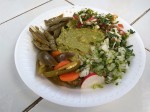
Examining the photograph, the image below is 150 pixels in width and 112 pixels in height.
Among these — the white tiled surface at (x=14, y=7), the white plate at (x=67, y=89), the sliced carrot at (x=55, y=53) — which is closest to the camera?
the white plate at (x=67, y=89)

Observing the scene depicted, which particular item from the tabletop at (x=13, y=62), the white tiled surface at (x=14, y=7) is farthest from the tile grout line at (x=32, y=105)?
the white tiled surface at (x=14, y=7)

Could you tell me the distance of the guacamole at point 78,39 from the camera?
846 millimetres

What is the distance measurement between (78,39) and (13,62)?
0.28 m

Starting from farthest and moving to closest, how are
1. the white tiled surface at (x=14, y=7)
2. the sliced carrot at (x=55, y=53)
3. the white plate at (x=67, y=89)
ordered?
the white tiled surface at (x=14, y=7) → the sliced carrot at (x=55, y=53) → the white plate at (x=67, y=89)

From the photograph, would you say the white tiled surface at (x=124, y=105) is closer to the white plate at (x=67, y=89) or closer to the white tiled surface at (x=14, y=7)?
the white plate at (x=67, y=89)

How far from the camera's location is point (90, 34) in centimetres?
88

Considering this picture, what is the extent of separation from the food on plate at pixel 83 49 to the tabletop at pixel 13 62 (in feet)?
0.30

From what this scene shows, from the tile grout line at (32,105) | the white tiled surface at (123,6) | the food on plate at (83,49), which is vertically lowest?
the tile grout line at (32,105)

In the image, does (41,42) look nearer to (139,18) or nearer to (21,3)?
(21,3)

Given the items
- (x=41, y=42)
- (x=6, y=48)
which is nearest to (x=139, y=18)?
(x=41, y=42)

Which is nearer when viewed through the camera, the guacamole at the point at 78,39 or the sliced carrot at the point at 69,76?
the sliced carrot at the point at 69,76

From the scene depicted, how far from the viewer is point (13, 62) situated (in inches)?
34.4

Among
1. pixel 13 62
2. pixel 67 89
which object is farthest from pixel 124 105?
pixel 13 62

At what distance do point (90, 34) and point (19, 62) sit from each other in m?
0.31
